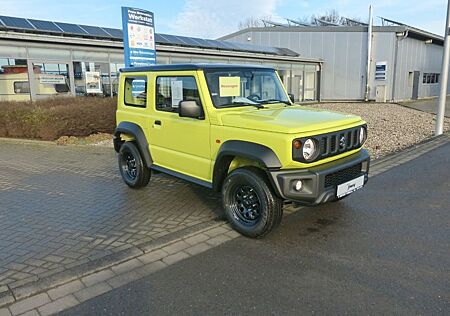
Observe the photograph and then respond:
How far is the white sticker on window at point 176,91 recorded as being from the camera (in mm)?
4840

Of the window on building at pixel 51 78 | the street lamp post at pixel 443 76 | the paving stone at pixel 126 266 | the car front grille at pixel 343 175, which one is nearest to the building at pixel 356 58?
the street lamp post at pixel 443 76

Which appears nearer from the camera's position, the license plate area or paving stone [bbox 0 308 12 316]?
paving stone [bbox 0 308 12 316]

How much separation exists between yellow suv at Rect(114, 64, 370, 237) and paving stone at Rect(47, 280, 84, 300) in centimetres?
180

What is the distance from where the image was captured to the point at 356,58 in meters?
27.4

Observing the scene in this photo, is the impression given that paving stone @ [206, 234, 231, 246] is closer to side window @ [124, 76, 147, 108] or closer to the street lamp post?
side window @ [124, 76, 147, 108]

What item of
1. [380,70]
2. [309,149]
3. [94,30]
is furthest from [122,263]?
[380,70]

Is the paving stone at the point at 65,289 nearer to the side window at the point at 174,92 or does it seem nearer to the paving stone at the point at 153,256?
the paving stone at the point at 153,256

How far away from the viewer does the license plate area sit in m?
3.97

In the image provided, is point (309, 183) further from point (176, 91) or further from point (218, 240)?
point (176, 91)

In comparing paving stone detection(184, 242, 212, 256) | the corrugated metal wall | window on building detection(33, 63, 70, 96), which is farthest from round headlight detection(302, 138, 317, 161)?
the corrugated metal wall

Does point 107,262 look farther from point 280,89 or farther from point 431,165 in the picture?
point 431,165

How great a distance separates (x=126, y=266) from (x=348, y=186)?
2502 mm

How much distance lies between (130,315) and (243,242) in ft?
5.18

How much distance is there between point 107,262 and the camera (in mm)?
3635
